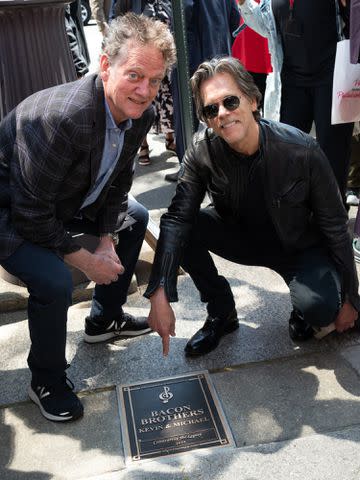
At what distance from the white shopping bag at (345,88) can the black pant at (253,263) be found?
3.12ft

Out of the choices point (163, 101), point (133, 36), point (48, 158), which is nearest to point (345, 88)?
point (133, 36)

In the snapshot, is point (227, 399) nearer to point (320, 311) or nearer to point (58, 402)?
point (320, 311)

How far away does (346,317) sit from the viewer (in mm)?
2754

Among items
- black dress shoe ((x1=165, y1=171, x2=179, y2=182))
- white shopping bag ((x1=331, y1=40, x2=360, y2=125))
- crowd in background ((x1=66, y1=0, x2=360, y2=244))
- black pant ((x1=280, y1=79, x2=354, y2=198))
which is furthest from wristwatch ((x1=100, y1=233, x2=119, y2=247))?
black dress shoe ((x1=165, y1=171, x2=179, y2=182))

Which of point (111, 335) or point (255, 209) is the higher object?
point (255, 209)

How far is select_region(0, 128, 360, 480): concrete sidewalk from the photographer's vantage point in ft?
7.25

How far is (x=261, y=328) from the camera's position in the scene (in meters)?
3.10

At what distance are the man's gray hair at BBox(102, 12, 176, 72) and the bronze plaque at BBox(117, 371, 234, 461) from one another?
1470mm

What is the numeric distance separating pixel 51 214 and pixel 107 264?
38 cm

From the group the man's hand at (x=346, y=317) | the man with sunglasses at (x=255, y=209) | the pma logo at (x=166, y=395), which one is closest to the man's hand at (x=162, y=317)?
the man with sunglasses at (x=255, y=209)

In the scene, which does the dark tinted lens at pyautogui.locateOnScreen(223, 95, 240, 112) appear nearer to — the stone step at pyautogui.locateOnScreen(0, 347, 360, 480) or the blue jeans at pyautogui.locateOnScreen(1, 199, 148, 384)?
the blue jeans at pyautogui.locateOnScreen(1, 199, 148, 384)

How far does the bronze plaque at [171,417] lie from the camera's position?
2.33m

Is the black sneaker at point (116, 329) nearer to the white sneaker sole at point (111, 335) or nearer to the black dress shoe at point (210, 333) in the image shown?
the white sneaker sole at point (111, 335)

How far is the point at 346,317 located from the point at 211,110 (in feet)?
3.89
